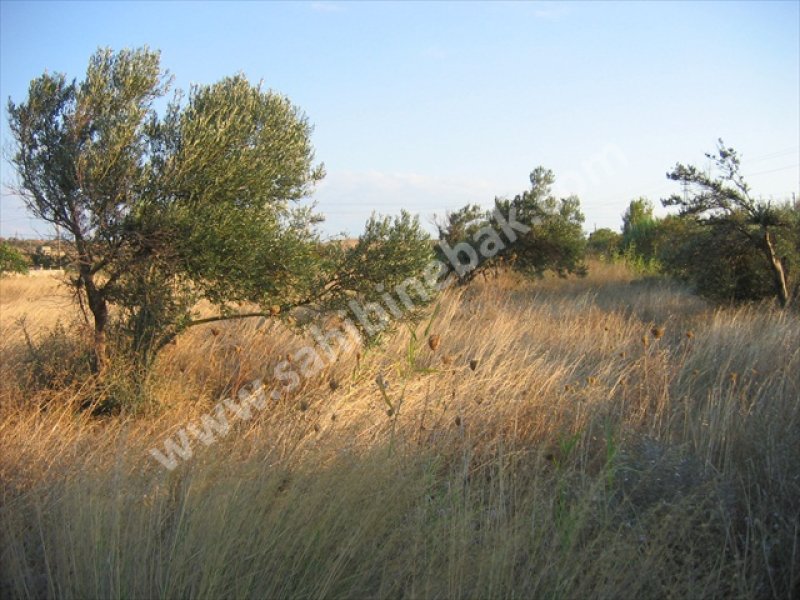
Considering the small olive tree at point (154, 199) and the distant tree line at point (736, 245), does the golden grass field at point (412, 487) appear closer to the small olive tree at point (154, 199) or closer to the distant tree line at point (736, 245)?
the small olive tree at point (154, 199)

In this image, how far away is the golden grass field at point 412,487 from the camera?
258 centimetres

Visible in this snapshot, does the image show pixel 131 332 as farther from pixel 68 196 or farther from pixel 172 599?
pixel 172 599

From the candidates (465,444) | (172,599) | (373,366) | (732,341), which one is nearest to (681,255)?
(732,341)

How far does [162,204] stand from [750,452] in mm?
4565

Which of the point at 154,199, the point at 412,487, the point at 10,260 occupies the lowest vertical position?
the point at 412,487

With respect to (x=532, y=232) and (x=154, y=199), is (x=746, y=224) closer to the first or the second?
(x=532, y=232)

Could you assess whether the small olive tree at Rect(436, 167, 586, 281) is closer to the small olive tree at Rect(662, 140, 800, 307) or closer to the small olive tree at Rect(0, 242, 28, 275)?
the small olive tree at Rect(662, 140, 800, 307)

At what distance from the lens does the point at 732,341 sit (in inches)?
A: 261

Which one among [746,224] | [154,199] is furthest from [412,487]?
[746,224]

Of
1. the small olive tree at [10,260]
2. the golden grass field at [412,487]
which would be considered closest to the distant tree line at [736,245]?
the golden grass field at [412,487]

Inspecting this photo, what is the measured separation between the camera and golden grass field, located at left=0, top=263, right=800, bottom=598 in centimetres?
258

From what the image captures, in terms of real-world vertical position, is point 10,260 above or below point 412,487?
above

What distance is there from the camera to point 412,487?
321 cm

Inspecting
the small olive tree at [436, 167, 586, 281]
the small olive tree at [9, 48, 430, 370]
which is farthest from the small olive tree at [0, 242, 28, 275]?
the small olive tree at [436, 167, 586, 281]
